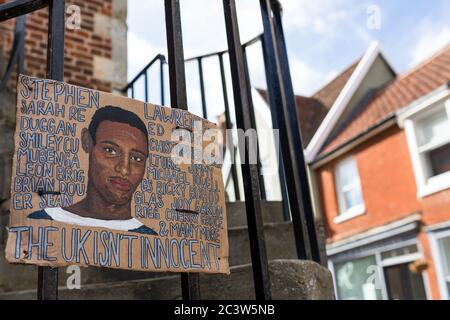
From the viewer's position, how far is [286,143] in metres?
2.48

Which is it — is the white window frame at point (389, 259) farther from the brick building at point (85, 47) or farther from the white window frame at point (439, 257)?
the brick building at point (85, 47)

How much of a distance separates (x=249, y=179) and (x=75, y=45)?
386 cm

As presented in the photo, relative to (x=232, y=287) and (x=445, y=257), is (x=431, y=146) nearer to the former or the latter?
(x=445, y=257)

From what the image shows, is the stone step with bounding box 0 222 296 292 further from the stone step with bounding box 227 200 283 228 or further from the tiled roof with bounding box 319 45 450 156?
the tiled roof with bounding box 319 45 450 156

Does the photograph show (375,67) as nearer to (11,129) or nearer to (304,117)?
(304,117)

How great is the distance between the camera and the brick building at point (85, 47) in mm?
4777

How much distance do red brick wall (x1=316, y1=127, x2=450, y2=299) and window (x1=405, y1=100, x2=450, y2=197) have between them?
234mm

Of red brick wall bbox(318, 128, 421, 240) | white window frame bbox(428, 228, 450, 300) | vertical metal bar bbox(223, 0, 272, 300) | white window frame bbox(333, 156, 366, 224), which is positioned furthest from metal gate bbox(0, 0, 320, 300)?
white window frame bbox(333, 156, 366, 224)

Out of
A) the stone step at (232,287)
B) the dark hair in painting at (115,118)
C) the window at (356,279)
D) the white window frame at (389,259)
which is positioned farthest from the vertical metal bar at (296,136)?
the window at (356,279)

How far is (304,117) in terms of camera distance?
16094 millimetres

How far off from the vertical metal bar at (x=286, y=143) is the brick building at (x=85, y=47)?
8.03ft

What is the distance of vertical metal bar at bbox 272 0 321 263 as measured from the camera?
8.28 feet

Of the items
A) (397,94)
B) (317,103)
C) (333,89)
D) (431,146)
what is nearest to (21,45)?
(431,146)

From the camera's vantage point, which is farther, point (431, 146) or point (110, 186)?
point (431, 146)
